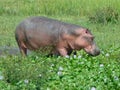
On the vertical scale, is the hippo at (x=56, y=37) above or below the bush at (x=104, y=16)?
above

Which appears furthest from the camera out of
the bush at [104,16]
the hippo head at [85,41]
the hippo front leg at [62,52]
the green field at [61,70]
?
the bush at [104,16]

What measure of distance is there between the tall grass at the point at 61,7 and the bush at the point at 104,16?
851 millimetres

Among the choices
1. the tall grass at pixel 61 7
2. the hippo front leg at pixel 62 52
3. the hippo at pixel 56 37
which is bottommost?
the tall grass at pixel 61 7

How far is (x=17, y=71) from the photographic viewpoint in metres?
6.07

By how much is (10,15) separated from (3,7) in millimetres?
990

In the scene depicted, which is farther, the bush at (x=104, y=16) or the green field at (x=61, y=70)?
the bush at (x=104, y=16)

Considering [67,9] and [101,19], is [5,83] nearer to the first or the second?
[101,19]

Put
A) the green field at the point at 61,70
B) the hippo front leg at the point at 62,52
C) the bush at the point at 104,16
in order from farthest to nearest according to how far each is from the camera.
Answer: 1. the bush at the point at 104,16
2. the hippo front leg at the point at 62,52
3. the green field at the point at 61,70

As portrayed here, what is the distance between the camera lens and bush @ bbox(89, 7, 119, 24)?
12992 mm

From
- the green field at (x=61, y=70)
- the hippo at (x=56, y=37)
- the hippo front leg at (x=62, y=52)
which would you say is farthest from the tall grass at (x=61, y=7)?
the hippo front leg at (x=62, y=52)

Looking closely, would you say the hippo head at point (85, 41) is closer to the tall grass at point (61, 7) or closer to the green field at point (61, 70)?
the green field at point (61, 70)

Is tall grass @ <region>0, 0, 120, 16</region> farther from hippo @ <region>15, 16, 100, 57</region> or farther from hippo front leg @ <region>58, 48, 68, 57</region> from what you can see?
hippo front leg @ <region>58, 48, 68, 57</region>

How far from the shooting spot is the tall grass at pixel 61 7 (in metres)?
14.6

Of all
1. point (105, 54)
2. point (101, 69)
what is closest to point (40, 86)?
point (101, 69)
